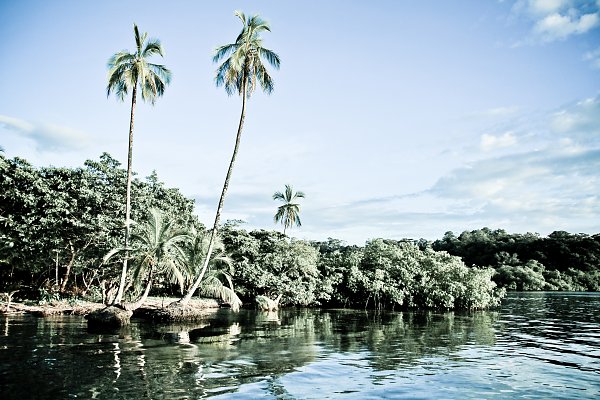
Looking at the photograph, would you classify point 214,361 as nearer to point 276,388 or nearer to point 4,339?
point 276,388

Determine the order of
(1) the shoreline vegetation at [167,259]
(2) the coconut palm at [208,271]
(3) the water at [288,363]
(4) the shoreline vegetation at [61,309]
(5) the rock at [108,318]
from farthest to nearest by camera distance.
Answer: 1. (2) the coconut palm at [208,271]
2. (1) the shoreline vegetation at [167,259]
3. (4) the shoreline vegetation at [61,309]
4. (5) the rock at [108,318]
5. (3) the water at [288,363]

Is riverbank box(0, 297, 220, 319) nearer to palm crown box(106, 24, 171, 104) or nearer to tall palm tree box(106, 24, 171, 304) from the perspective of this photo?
tall palm tree box(106, 24, 171, 304)

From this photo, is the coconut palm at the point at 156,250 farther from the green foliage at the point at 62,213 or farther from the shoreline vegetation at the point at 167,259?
the green foliage at the point at 62,213

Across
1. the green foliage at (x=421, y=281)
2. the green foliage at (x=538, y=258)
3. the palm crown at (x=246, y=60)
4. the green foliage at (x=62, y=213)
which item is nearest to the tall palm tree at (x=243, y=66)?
the palm crown at (x=246, y=60)

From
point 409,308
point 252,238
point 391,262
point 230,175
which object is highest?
point 230,175

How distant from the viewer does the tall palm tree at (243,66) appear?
82.5ft

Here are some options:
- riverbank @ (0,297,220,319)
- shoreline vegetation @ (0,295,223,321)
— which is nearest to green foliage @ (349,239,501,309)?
shoreline vegetation @ (0,295,223,321)

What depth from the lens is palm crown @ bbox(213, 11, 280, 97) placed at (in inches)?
990

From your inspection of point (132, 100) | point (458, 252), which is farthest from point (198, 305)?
point (458, 252)

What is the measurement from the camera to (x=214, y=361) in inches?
506

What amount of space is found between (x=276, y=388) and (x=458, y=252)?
95.7 metres

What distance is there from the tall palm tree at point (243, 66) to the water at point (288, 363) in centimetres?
832

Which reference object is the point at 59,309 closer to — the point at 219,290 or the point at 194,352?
the point at 219,290

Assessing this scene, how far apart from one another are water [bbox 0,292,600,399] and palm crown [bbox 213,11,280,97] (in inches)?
A: 580
